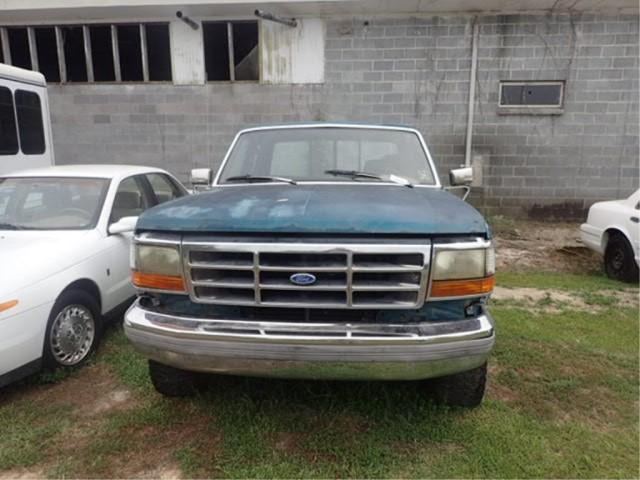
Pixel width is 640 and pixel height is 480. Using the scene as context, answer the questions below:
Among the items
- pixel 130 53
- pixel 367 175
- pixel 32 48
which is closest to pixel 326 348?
pixel 367 175

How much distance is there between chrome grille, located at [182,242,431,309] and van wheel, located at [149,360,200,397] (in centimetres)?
79

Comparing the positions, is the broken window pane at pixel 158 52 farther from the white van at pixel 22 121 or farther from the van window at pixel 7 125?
the van window at pixel 7 125

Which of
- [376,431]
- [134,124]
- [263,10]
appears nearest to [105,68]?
[134,124]

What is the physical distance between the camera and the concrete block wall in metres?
9.23

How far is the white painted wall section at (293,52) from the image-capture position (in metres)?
9.44

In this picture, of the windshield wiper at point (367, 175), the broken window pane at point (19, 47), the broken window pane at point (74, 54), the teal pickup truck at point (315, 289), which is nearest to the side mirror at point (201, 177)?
the windshield wiper at point (367, 175)

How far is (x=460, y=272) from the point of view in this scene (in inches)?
92.0

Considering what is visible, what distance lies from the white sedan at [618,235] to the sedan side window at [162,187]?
5.66 m

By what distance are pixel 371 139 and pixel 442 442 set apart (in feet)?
7.74

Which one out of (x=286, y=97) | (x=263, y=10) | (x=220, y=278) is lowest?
(x=220, y=278)

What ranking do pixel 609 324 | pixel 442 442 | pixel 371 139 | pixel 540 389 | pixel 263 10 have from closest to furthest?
pixel 442 442
pixel 540 389
pixel 371 139
pixel 609 324
pixel 263 10

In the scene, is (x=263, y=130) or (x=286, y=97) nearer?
(x=263, y=130)

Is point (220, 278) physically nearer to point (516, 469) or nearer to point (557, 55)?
point (516, 469)

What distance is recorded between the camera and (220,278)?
244 centimetres
